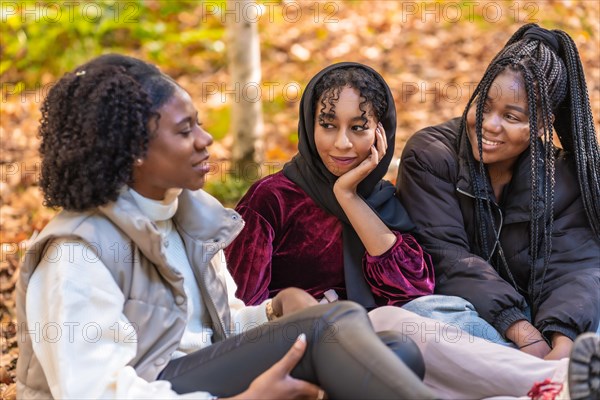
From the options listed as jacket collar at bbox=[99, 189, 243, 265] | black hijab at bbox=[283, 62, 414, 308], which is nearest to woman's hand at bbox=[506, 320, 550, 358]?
black hijab at bbox=[283, 62, 414, 308]

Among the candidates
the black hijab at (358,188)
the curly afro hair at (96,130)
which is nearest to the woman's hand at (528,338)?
the black hijab at (358,188)

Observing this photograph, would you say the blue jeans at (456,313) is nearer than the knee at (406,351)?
No

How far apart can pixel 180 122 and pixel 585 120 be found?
1882 mm

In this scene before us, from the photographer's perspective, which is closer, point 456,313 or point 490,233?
point 456,313

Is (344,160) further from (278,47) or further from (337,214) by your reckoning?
(278,47)

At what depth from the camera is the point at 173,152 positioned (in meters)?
2.72

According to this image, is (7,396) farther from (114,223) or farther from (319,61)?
(319,61)

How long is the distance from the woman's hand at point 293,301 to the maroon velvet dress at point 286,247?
1.55 ft

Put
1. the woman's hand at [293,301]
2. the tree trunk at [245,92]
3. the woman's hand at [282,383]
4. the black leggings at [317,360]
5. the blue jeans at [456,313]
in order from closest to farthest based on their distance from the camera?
the black leggings at [317,360]
the woman's hand at [282,383]
the woman's hand at [293,301]
the blue jeans at [456,313]
the tree trunk at [245,92]

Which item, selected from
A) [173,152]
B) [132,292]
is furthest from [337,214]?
[132,292]

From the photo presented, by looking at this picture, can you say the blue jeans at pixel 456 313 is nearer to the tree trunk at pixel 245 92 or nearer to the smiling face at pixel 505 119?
the smiling face at pixel 505 119

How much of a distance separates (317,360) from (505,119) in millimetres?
1503

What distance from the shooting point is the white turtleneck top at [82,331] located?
8.09 feet

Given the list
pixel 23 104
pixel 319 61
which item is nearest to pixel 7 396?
pixel 23 104
